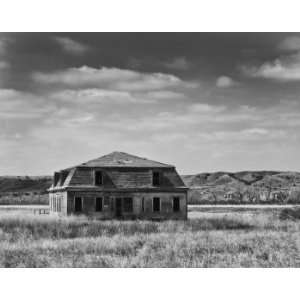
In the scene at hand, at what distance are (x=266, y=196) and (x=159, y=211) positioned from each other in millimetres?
34699

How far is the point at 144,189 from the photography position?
26859 millimetres

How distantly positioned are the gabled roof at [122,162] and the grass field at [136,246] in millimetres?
5338

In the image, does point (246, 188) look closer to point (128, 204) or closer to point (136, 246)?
point (128, 204)

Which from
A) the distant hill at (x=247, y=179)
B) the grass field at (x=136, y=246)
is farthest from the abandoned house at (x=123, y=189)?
the distant hill at (x=247, y=179)

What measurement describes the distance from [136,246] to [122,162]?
37.4ft

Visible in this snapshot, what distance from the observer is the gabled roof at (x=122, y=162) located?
26.6 m

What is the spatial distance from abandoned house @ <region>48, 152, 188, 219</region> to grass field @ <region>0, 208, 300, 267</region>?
453cm

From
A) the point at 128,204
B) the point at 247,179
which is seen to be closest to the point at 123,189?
the point at 128,204

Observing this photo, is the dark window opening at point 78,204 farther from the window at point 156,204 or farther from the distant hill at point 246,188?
the distant hill at point 246,188

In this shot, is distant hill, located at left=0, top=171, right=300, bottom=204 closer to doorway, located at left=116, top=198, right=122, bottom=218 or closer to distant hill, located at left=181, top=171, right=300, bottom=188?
distant hill, located at left=181, top=171, right=300, bottom=188

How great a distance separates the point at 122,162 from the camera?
88.2 feet
